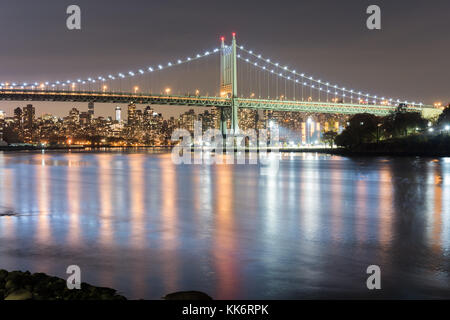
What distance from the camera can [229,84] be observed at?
7794cm

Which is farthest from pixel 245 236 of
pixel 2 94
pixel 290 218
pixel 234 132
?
pixel 2 94

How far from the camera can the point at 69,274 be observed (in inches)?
294

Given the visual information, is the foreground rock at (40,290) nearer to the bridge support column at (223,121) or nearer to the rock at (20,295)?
the rock at (20,295)

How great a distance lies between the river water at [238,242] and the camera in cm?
700

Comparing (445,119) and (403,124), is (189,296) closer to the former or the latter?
(445,119)

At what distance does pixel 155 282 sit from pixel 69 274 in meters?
1.46

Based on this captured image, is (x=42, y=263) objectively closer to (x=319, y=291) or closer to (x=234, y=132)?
(x=319, y=291)

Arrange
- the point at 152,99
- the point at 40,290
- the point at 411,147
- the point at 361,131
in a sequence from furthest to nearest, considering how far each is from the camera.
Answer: the point at 152,99 < the point at 361,131 < the point at 411,147 < the point at 40,290

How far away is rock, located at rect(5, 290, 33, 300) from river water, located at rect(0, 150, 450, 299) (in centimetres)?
146

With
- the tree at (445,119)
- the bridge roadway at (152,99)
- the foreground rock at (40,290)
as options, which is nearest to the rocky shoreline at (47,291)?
the foreground rock at (40,290)

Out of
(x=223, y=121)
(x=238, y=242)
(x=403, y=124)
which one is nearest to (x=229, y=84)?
(x=223, y=121)

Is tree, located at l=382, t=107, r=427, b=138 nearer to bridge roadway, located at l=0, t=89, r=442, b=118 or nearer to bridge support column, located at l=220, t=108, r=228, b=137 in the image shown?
bridge roadway, located at l=0, t=89, r=442, b=118

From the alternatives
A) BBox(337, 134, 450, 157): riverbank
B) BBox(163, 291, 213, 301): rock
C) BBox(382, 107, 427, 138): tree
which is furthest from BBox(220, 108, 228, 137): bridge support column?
BBox(163, 291, 213, 301): rock

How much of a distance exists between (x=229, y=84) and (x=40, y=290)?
73.5m
